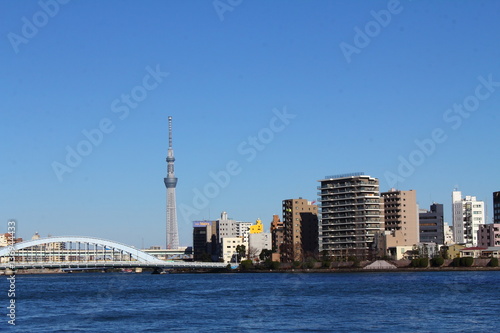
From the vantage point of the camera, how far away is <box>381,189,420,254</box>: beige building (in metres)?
108

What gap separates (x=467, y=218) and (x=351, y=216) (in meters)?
34.6

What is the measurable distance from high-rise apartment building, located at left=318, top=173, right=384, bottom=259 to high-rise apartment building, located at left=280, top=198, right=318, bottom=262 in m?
5.27

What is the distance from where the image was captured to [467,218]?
13138 cm

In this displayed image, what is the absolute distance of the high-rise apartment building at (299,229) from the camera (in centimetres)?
11169

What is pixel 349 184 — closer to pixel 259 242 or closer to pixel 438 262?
pixel 438 262

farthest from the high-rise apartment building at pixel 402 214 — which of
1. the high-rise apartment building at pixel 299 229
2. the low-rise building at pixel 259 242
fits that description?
the low-rise building at pixel 259 242

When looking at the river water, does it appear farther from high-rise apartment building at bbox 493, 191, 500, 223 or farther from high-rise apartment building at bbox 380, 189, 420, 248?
high-rise apartment building at bbox 493, 191, 500, 223

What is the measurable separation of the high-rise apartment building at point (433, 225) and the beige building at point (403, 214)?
18.7 metres

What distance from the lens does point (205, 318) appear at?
34625 millimetres

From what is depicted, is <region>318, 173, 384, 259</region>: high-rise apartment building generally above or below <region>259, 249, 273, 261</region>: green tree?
above

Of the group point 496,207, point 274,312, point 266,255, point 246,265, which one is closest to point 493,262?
point 496,207

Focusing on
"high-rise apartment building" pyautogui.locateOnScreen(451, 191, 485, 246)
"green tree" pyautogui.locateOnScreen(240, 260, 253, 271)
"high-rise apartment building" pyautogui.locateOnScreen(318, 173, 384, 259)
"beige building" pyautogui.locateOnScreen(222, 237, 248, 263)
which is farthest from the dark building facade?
"high-rise apartment building" pyautogui.locateOnScreen(318, 173, 384, 259)

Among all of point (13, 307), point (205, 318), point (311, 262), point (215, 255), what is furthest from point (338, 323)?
point (215, 255)

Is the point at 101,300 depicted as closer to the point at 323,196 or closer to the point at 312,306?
the point at 312,306
